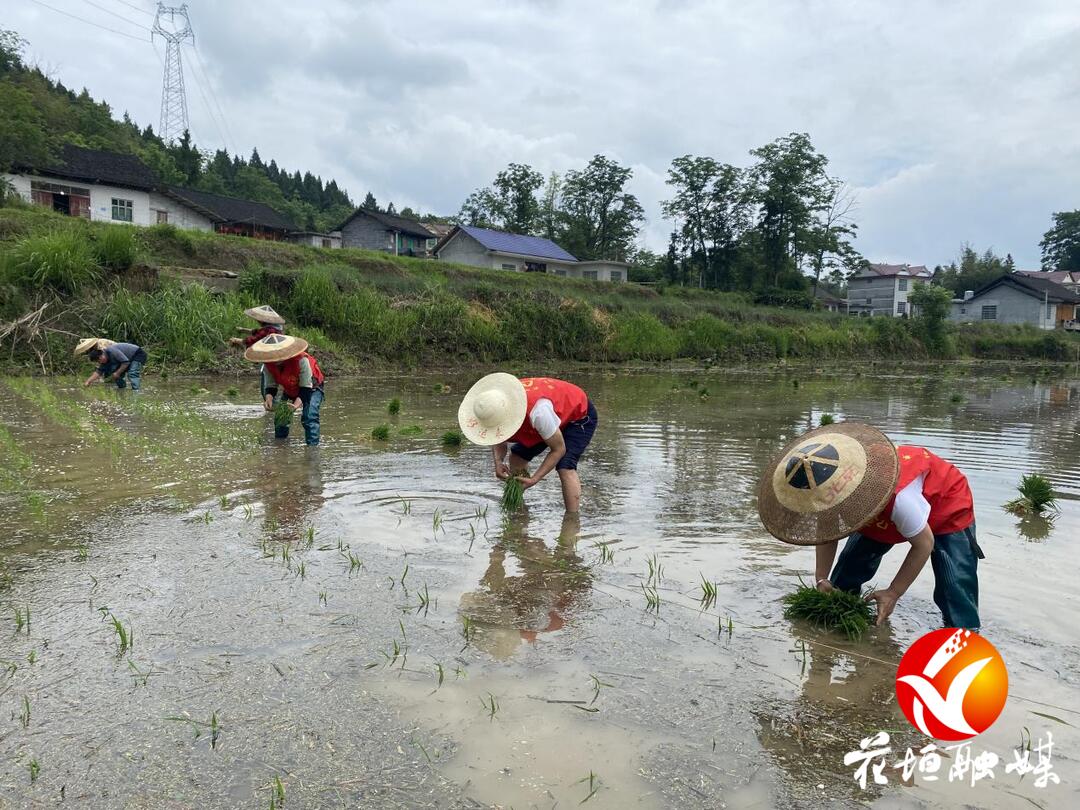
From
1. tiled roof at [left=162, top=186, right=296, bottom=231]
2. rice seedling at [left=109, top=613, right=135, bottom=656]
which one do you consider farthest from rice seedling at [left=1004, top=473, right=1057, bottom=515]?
tiled roof at [left=162, top=186, right=296, bottom=231]

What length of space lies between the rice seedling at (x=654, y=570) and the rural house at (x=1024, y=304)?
6487cm

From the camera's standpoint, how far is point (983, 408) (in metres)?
16.9

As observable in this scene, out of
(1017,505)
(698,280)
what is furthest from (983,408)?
(698,280)

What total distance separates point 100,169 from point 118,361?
33.0 metres

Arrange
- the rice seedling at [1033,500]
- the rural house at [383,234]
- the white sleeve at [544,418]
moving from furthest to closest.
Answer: the rural house at [383,234] → the rice seedling at [1033,500] → the white sleeve at [544,418]

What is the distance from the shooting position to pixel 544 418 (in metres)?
5.68

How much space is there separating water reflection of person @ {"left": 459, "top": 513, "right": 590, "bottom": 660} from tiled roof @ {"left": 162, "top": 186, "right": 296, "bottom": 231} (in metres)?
44.9

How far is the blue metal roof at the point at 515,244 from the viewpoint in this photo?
174ft

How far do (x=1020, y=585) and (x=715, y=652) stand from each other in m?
2.49

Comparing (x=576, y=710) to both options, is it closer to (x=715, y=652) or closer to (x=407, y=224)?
(x=715, y=652)

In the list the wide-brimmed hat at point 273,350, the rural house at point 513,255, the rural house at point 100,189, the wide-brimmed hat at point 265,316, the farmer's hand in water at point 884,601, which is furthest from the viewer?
the rural house at point 513,255

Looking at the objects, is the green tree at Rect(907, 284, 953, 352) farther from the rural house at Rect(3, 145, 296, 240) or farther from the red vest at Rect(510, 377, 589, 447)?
the red vest at Rect(510, 377, 589, 447)

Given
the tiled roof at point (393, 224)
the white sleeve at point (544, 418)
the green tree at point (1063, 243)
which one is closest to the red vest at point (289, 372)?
the white sleeve at point (544, 418)

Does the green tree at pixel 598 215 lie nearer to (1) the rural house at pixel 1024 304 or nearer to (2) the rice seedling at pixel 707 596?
(1) the rural house at pixel 1024 304
